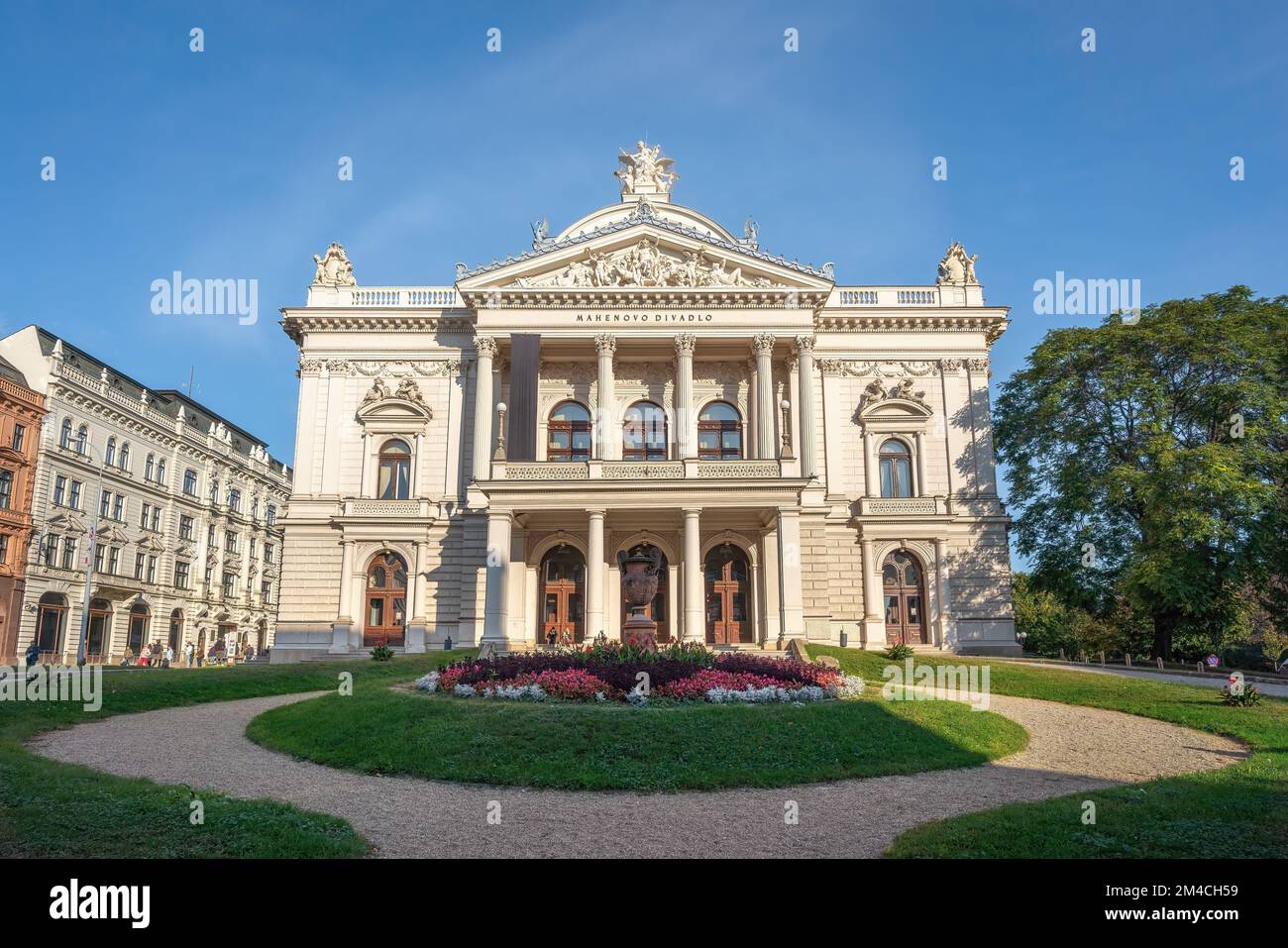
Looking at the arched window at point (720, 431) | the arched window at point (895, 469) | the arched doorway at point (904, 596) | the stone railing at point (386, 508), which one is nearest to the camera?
the stone railing at point (386, 508)

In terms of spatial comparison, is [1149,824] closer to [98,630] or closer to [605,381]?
[605,381]

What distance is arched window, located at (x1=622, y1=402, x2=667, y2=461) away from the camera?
40.7 meters

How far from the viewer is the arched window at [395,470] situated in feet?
134

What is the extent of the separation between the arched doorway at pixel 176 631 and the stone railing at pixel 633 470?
4122cm

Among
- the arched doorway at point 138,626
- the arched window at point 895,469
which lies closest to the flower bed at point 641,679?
the arched window at point 895,469

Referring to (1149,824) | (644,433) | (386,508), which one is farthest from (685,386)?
(1149,824)

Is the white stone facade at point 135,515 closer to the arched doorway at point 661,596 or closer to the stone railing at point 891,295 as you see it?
the arched doorway at point 661,596

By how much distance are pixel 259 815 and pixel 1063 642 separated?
54.4 m

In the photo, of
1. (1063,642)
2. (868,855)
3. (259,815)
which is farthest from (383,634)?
(1063,642)

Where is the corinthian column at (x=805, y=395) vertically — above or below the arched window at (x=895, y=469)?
above

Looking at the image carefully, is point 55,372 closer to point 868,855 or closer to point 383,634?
point 383,634

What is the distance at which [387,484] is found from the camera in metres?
41.0

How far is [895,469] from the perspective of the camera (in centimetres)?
4166

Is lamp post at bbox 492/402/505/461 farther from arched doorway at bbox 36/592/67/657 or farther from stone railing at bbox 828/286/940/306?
arched doorway at bbox 36/592/67/657
